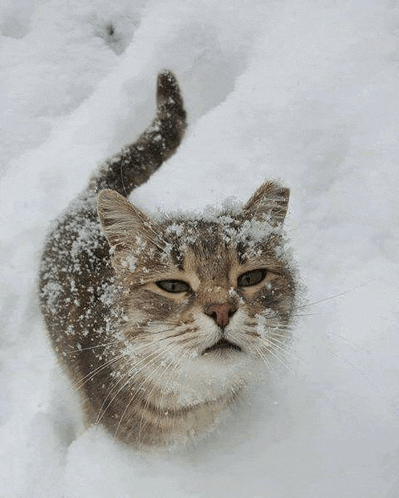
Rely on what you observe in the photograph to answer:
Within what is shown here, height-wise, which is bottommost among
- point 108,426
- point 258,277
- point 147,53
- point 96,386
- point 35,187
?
point 108,426

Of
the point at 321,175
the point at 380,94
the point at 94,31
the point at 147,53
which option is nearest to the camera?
the point at 321,175

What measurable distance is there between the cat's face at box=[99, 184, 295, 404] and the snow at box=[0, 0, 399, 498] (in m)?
0.31

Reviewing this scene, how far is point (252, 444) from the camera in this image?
207 centimetres

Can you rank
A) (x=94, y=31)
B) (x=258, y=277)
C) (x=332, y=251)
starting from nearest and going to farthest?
(x=258, y=277)
(x=332, y=251)
(x=94, y=31)

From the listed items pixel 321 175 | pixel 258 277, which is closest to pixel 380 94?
pixel 321 175

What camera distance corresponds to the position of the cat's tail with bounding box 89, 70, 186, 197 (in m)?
2.50

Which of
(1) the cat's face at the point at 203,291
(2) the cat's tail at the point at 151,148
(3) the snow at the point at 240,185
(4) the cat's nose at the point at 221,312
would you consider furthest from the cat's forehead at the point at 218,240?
(2) the cat's tail at the point at 151,148

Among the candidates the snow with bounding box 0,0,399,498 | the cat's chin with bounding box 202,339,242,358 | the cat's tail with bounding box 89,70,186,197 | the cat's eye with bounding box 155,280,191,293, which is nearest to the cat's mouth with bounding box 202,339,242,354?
the cat's chin with bounding box 202,339,242,358

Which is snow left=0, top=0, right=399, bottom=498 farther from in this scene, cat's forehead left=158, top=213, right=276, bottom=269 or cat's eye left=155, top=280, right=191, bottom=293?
cat's eye left=155, top=280, right=191, bottom=293

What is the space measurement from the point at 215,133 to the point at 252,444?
1585 millimetres

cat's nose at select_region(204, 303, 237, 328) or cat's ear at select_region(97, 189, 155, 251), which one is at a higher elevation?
cat's ear at select_region(97, 189, 155, 251)

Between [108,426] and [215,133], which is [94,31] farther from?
[108,426]

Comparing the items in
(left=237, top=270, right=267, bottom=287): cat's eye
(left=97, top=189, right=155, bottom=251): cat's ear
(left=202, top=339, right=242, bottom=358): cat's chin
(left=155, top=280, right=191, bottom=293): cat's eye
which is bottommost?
(left=202, top=339, right=242, bottom=358): cat's chin

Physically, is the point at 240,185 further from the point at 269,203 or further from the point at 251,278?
the point at 251,278
